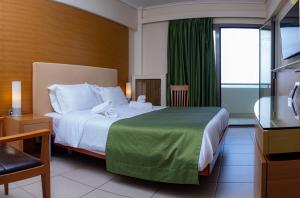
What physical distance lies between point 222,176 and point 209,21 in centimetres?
354

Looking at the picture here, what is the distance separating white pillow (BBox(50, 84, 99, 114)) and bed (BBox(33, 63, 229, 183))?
0.16 metres

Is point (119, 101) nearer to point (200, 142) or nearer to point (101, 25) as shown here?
point (101, 25)

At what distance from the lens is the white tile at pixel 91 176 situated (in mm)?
2332

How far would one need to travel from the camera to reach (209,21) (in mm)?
5066

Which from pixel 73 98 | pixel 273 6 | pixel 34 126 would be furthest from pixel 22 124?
pixel 273 6

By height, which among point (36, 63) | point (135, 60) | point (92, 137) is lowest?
point (92, 137)

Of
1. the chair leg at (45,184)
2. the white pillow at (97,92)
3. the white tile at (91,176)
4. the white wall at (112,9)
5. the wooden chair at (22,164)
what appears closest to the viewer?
the wooden chair at (22,164)

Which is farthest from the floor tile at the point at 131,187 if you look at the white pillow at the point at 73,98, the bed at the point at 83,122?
the white pillow at the point at 73,98

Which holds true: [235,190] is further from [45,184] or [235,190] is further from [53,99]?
[53,99]

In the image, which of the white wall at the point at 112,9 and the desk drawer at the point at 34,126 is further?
the white wall at the point at 112,9

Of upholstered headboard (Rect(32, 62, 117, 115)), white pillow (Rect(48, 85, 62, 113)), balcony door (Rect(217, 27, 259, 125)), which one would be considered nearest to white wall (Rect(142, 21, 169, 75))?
balcony door (Rect(217, 27, 259, 125))

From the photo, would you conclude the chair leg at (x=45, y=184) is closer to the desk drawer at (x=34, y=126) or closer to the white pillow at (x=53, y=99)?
the desk drawer at (x=34, y=126)

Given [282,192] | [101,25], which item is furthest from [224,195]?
[101,25]

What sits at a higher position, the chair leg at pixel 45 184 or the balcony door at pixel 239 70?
the balcony door at pixel 239 70
